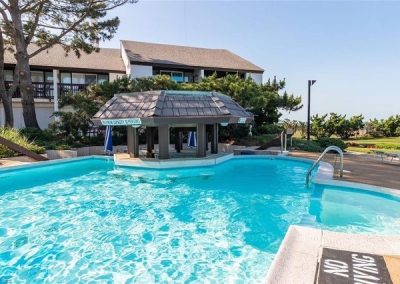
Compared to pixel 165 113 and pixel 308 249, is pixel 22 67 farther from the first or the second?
pixel 308 249

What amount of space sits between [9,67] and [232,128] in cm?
2163

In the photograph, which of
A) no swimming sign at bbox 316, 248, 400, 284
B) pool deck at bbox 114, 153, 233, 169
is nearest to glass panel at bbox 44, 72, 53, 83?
pool deck at bbox 114, 153, 233, 169

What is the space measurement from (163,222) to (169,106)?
9.19 metres

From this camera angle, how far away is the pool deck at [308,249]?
12.7 feet

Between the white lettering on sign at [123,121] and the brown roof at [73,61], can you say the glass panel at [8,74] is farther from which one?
the white lettering on sign at [123,121]

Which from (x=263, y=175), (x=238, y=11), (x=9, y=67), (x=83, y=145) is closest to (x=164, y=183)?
(x=263, y=175)

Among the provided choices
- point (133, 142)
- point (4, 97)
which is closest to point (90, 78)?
point (4, 97)

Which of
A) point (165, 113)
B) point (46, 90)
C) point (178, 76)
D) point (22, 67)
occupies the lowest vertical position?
point (165, 113)

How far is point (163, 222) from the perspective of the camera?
25.4 ft

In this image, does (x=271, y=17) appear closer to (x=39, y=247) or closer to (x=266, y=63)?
(x=266, y=63)

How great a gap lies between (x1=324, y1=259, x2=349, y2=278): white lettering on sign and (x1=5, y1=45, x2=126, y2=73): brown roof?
90.0ft

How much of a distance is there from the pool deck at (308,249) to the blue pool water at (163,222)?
2.76 feet

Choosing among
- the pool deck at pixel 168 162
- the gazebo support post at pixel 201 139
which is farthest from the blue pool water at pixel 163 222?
the gazebo support post at pixel 201 139

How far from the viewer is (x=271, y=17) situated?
23438 millimetres
